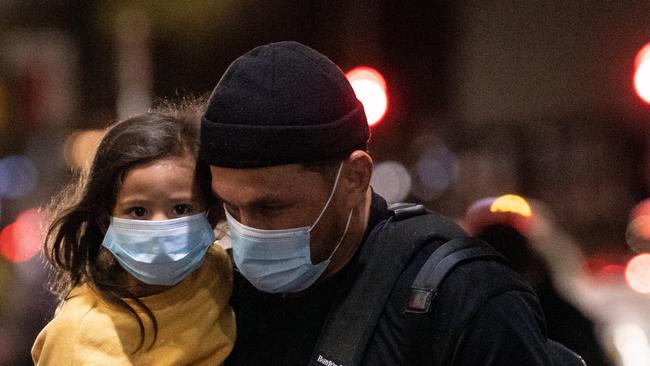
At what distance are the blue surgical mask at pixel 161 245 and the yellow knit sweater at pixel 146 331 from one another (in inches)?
2.8

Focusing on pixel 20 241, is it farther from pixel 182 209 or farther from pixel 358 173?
pixel 358 173

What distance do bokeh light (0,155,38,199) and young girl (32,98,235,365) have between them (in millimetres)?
18171

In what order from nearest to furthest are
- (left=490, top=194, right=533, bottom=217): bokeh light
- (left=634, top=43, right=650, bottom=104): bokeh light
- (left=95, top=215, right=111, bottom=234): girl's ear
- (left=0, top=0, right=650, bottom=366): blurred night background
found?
(left=95, top=215, right=111, bottom=234): girl's ear → (left=490, top=194, right=533, bottom=217): bokeh light → (left=0, top=0, right=650, bottom=366): blurred night background → (left=634, top=43, right=650, bottom=104): bokeh light

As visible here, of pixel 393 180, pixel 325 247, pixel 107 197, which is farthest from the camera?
pixel 393 180

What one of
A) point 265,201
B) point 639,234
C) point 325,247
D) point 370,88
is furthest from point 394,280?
point 370,88

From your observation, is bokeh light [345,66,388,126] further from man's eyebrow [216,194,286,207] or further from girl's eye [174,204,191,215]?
man's eyebrow [216,194,286,207]

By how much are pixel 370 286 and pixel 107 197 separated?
0.82 m

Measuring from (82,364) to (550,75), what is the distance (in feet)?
36.2

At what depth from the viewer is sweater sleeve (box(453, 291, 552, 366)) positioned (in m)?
1.96

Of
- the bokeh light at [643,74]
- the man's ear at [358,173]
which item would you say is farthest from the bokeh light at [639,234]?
the man's ear at [358,173]

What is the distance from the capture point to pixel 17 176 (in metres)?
22.1

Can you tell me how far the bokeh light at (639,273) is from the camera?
20.3 feet

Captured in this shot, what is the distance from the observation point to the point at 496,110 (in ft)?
43.3

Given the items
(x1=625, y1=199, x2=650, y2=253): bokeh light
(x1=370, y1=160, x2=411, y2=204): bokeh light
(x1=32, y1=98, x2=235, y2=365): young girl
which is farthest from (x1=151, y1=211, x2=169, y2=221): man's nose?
(x1=370, y1=160, x2=411, y2=204): bokeh light
